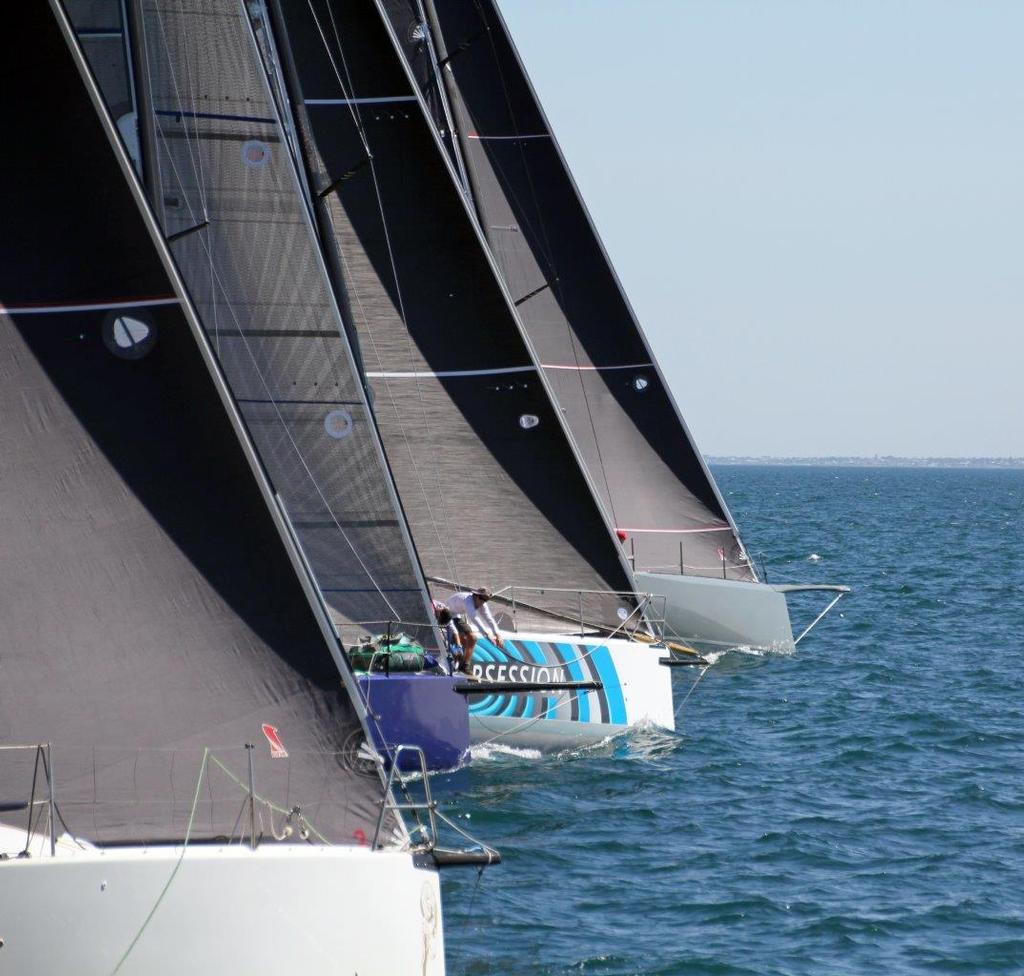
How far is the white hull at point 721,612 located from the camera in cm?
2369

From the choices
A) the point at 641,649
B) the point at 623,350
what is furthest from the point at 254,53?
the point at 623,350

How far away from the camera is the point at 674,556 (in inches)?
963

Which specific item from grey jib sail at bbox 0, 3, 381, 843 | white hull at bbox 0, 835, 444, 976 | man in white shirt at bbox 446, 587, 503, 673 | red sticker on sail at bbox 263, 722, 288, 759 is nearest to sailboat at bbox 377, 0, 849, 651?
man in white shirt at bbox 446, 587, 503, 673

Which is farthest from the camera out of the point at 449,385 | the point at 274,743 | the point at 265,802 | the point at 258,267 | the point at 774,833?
the point at 449,385

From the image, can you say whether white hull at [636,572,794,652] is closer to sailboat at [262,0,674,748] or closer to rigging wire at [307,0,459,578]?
sailboat at [262,0,674,748]

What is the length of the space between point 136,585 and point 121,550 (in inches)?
6.7

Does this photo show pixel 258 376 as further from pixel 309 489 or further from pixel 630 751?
pixel 630 751

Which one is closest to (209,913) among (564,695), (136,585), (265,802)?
(265,802)

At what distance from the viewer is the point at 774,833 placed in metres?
13.3

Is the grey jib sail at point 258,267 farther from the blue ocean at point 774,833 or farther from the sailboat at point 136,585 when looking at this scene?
the sailboat at point 136,585

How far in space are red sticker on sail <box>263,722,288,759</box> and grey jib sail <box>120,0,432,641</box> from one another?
5.14 metres

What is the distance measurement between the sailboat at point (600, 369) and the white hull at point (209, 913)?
15.7m

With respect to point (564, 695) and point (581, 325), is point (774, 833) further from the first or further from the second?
point (581, 325)

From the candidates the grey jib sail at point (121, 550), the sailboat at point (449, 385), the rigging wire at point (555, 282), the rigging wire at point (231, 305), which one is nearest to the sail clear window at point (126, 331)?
the grey jib sail at point (121, 550)
